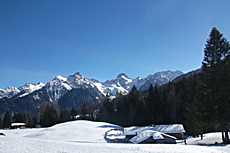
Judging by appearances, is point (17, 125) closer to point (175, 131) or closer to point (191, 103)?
point (175, 131)

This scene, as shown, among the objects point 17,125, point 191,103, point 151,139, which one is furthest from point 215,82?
point 17,125

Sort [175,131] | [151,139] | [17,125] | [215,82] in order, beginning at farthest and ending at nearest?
[17,125]
[175,131]
[151,139]
[215,82]

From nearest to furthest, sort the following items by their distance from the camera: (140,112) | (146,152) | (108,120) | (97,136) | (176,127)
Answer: (146,152) → (176,127) → (97,136) → (140,112) → (108,120)

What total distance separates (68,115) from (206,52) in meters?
85.2

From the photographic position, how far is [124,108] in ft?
256

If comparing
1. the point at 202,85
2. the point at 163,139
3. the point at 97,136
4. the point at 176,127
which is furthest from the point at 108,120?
the point at 202,85

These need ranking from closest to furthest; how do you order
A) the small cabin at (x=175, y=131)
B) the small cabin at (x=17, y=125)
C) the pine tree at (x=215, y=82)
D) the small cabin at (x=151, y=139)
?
the pine tree at (x=215, y=82), the small cabin at (x=151, y=139), the small cabin at (x=175, y=131), the small cabin at (x=17, y=125)

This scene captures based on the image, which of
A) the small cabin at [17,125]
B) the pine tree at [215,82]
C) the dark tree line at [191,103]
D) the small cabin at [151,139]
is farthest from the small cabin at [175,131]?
the small cabin at [17,125]

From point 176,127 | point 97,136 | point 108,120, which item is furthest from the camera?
point 108,120

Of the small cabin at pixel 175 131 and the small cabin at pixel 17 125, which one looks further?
the small cabin at pixel 17 125

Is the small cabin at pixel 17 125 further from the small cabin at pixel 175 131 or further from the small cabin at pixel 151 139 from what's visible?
the small cabin at pixel 151 139

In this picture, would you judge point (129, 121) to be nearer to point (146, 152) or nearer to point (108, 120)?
point (108, 120)

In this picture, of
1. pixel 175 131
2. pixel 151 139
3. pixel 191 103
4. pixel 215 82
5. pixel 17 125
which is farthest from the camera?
pixel 17 125

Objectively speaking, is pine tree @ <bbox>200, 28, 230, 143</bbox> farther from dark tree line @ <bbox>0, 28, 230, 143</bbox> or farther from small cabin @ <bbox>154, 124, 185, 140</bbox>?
small cabin @ <bbox>154, 124, 185, 140</bbox>
